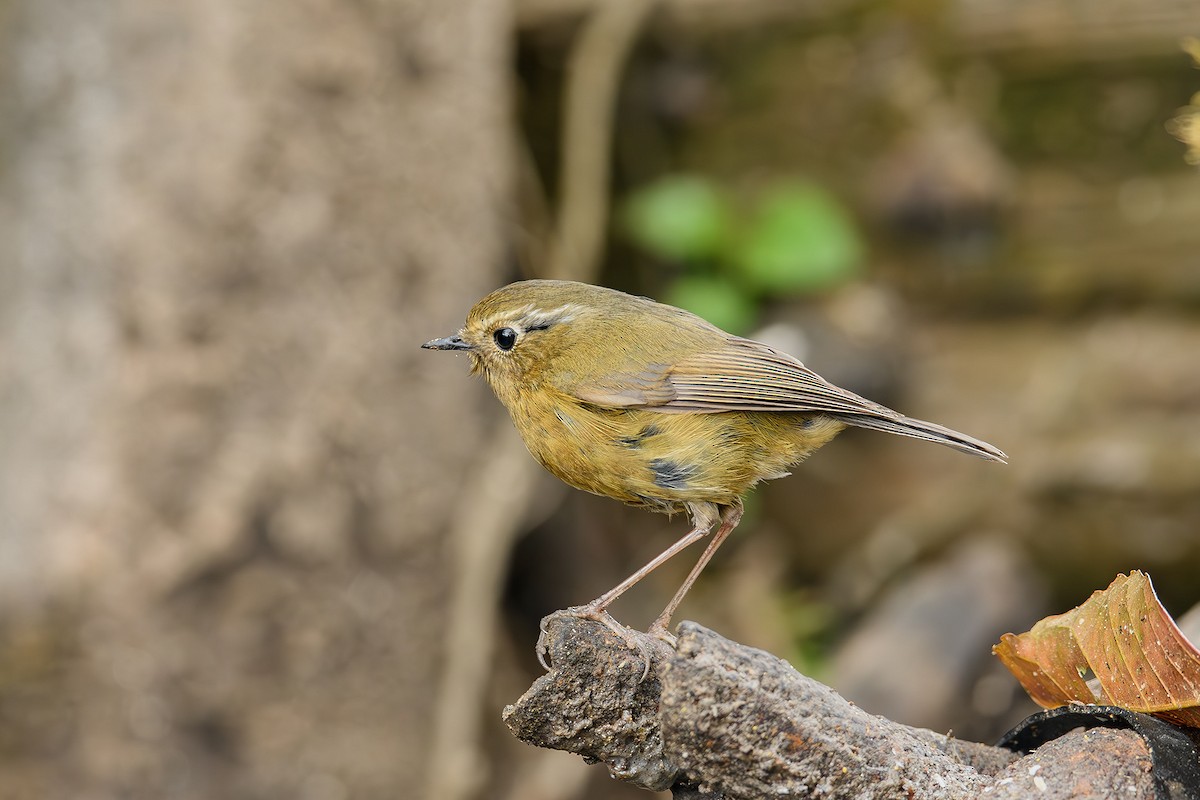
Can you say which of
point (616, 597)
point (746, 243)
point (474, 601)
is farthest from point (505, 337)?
point (746, 243)

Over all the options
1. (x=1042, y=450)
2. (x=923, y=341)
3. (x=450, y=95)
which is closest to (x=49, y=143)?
(x=450, y=95)

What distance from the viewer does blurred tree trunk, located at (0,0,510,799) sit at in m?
5.32

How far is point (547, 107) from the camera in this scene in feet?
24.1

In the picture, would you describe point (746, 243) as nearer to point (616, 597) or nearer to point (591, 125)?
point (591, 125)

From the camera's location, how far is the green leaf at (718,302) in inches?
265

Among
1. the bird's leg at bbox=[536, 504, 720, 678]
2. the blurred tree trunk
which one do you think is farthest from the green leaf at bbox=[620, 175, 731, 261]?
the bird's leg at bbox=[536, 504, 720, 678]

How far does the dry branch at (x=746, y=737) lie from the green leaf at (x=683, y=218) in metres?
4.52

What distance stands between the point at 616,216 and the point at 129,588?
3379 millimetres

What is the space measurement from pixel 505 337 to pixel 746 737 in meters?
1.36

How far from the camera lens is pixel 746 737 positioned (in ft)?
6.77

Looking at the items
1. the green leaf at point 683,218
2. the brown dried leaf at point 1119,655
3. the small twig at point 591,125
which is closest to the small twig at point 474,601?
the small twig at point 591,125

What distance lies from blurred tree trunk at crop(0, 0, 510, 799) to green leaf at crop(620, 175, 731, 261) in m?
1.36

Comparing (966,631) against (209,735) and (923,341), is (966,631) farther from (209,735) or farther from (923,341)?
(209,735)

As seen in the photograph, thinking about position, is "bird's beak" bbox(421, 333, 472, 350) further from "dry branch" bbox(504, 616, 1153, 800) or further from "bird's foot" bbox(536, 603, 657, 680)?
"dry branch" bbox(504, 616, 1153, 800)
